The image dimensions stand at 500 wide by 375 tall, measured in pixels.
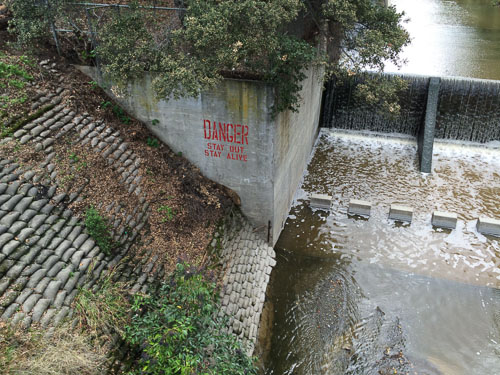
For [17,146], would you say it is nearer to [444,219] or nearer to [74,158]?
[74,158]

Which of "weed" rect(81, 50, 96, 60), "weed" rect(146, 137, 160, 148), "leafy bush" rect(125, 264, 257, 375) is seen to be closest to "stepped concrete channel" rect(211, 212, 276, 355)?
"leafy bush" rect(125, 264, 257, 375)

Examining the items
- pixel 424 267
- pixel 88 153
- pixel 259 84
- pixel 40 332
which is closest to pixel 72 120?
pixel 88 153

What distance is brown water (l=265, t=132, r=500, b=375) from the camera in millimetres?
8984

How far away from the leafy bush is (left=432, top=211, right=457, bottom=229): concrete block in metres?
8.50

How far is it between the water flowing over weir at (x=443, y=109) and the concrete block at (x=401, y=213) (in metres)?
5.57

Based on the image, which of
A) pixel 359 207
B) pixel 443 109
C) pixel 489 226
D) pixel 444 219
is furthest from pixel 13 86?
pixel 443 109

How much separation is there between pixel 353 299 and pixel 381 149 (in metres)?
8.88

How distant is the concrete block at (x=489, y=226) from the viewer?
12172 mm

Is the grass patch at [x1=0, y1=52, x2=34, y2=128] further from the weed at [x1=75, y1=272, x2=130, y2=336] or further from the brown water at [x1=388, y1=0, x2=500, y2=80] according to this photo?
the brown water at [x1=388, y1=0, x2=500, y2=80]

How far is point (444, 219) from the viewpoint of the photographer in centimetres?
1256

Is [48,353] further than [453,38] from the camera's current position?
No

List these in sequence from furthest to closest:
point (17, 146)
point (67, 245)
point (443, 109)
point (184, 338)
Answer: point (443, 109), point (17, 146), point (67, 245), point (184, 338)

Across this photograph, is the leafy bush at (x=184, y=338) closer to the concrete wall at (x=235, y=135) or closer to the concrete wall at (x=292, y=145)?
the concrete wall at (x=235, y=135)

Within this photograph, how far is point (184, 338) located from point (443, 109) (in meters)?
15.7
